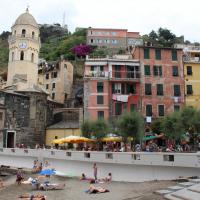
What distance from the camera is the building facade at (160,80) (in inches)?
1681

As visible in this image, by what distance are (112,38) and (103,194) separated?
273ft

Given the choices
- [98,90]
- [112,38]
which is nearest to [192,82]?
[98,90]

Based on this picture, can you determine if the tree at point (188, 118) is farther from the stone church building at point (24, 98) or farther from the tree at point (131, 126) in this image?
the stone church building at point (24, 98)

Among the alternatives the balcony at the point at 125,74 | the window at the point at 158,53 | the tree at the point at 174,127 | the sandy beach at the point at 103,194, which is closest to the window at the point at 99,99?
the balcony at the point at 125,74

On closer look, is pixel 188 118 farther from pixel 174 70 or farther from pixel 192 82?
pixel 174 70

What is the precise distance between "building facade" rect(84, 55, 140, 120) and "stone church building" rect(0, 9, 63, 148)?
32.4ft

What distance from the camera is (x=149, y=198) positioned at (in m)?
13.9

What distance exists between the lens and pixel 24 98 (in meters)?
48.4

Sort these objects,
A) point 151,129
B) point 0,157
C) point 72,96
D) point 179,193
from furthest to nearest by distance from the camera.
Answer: point 72,96 < point 151,129 < point 0,157 < point 179,193

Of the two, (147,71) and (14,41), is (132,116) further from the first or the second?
(14,41)

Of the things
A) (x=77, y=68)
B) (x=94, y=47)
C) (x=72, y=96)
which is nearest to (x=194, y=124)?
(x=72, y=96)

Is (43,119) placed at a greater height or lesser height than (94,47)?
lesser

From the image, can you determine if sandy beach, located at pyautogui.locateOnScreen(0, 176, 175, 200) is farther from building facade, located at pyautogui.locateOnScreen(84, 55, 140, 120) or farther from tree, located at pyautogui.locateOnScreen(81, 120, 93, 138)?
building facade, located at pyautogui.locateOnScreen(84, 55, 140, 120)

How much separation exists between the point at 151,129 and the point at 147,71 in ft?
28.0
